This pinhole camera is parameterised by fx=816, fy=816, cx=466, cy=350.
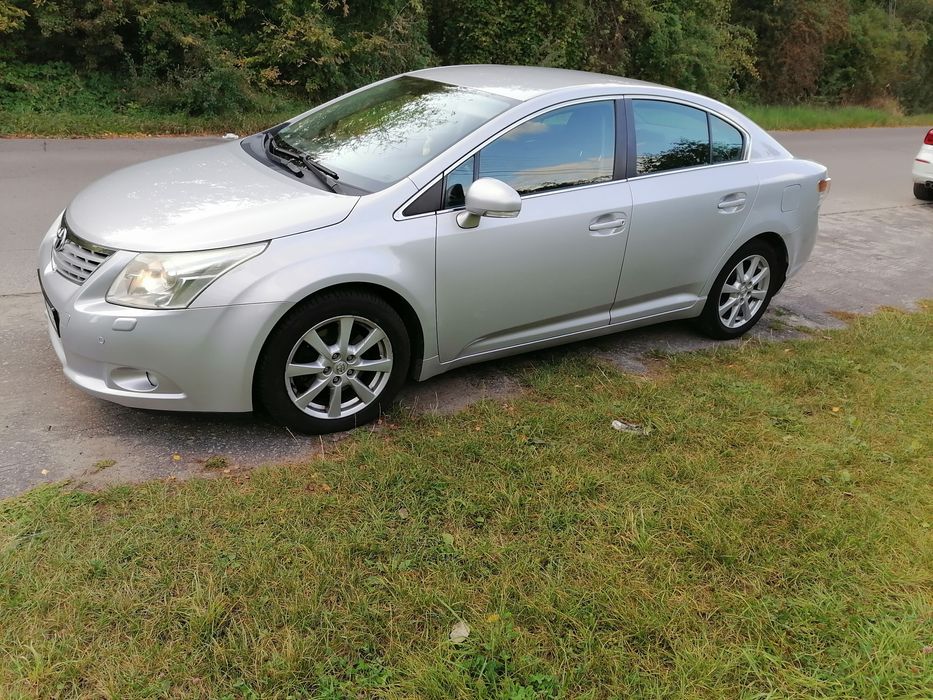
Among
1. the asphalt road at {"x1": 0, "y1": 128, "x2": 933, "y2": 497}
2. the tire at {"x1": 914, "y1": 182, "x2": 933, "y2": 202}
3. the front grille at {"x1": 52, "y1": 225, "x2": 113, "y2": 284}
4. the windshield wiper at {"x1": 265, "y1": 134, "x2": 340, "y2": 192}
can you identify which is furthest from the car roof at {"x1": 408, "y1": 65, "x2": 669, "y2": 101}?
the tire at {"x1": 914, "y1": 182, "x2": 933, "y2": 202}

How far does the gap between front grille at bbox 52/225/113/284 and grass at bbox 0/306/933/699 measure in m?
0.96

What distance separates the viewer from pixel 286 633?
2602mm

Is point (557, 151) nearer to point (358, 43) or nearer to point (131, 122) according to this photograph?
point (131, 122)

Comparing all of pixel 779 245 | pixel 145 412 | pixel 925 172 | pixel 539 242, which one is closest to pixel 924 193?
pixel 925 172

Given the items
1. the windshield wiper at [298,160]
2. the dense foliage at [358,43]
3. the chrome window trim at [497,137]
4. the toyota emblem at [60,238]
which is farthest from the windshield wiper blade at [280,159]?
the dense foliage at [358,43]

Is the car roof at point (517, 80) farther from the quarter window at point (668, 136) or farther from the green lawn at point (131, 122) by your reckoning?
the green lawn at point (131, 122)

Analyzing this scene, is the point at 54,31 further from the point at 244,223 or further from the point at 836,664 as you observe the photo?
the point at 836,664

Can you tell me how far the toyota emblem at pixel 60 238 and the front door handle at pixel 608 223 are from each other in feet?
8.52

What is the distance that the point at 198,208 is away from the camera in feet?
12.0

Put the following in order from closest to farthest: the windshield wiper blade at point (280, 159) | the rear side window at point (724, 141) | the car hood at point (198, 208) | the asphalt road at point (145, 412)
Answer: the car hood at point (198, 208), the asphalt road at point (145, 412), the windshield wiper blade at point (280, 159), the rear side window at point (724, 141)

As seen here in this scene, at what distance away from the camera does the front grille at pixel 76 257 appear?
3.50 metres

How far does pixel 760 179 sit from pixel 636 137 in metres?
1.05

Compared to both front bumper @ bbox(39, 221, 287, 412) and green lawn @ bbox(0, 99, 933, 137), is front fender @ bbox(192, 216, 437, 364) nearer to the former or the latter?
front bumper @ bbox(39, 221, 287, 412)

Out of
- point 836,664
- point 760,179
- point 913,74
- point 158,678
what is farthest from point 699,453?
point 913,74
